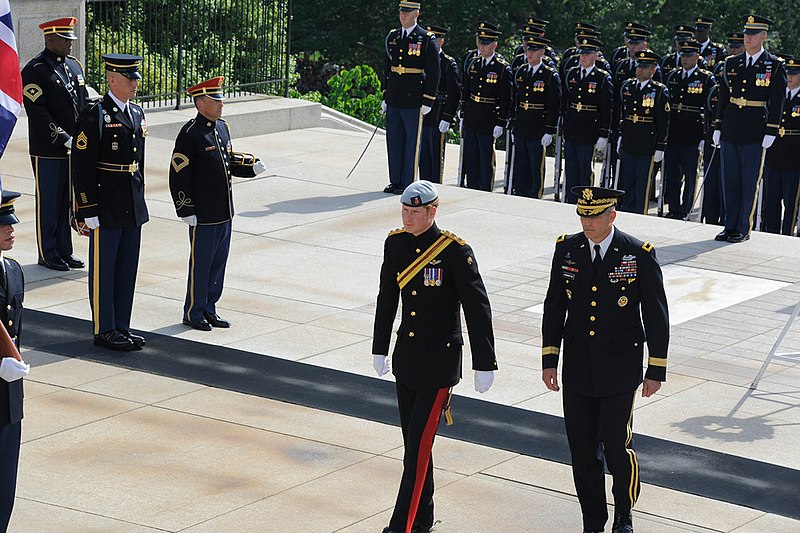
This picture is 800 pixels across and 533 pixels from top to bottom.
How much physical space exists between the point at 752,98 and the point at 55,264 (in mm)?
6609

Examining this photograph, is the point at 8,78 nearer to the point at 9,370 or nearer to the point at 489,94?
the point at 9,370

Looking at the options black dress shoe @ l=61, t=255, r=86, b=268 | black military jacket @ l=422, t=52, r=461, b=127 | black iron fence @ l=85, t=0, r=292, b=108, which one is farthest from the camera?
black iron fence @ l=85, t=0, r=292, b=108

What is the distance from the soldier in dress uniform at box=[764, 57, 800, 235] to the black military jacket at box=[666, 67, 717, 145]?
120 cm

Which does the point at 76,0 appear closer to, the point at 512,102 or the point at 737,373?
the point at 512,102

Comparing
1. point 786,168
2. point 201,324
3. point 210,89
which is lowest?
point 201,324

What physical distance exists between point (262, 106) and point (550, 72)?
196 inches

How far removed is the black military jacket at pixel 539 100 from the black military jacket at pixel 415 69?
77.9 inches

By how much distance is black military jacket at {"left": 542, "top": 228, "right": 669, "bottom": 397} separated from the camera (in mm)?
6324

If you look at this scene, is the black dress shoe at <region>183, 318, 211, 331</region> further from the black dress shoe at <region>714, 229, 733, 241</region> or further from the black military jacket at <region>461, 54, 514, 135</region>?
the black military jacket at <region>461, 54, 514, 135</region>

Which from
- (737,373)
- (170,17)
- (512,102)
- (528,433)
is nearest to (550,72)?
(512,102)

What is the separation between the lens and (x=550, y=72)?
16.5 m

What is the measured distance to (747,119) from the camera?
13.2 metres

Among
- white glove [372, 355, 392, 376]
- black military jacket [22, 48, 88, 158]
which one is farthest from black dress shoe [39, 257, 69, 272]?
white glove [372, 355, 392, 376]

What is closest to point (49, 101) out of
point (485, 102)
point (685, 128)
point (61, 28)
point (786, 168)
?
point (61, 28)
